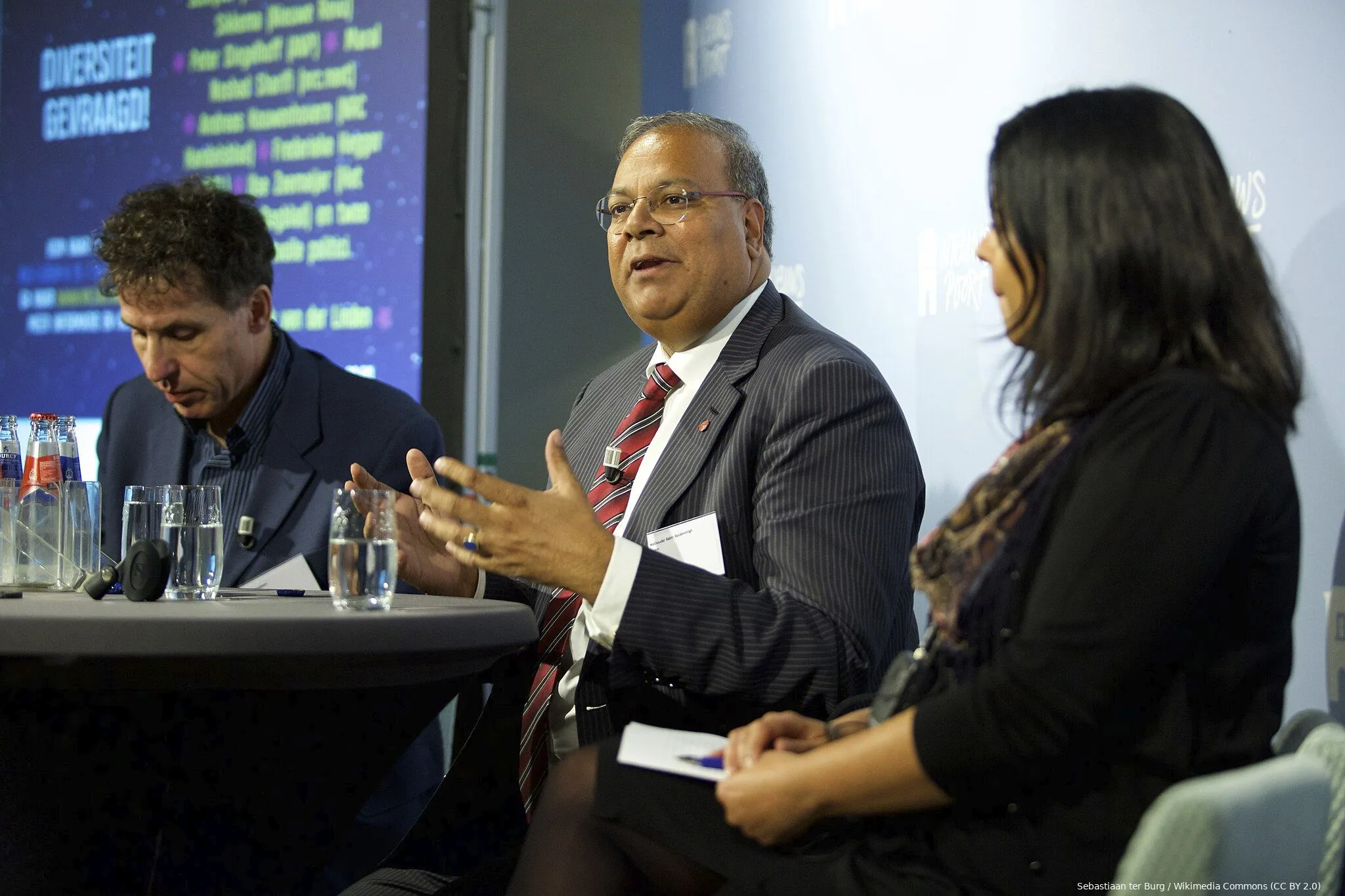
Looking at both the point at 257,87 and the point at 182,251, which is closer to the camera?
the point at 182,251

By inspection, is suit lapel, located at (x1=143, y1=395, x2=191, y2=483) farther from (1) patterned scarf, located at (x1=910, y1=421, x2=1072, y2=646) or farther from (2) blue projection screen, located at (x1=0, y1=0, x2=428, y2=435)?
(1) patterned scarf, located at (x1=910, y1=421, x2=1072, y2=646)

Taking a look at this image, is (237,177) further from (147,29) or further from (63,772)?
(63,772)

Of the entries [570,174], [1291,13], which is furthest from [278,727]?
[570,174]

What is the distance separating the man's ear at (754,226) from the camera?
2275 mm

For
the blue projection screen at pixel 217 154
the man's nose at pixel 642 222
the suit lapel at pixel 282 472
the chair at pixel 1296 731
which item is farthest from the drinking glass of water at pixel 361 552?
the blue projection screen at pixel 217 154

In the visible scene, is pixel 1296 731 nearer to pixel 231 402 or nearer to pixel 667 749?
pixel 667 749

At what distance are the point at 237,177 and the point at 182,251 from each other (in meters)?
1.73

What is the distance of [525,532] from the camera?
1.63 metres

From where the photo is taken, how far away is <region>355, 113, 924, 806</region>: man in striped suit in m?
1.65

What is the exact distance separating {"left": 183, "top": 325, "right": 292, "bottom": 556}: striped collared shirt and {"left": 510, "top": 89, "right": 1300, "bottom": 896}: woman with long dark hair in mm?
1522

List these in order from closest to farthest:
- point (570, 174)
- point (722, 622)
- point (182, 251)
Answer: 1. point (722, 622)
2. point (182, 251)
3. point (570, 174)

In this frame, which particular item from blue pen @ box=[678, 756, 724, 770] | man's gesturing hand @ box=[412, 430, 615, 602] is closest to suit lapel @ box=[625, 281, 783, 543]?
man's gesturing hand @ box=[412, 430, 615, 602]

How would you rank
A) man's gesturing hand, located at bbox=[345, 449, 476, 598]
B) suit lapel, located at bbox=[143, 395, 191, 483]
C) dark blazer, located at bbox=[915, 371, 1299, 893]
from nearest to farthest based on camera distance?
dark blazer, located at bbox=[915, 371, 1299, 893] → man's gesturing hand, located at bbox=[345, 449, 476, 598] → suit lapel, located at bbox=[143, 395, 191, 483]

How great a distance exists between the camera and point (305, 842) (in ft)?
6.04
